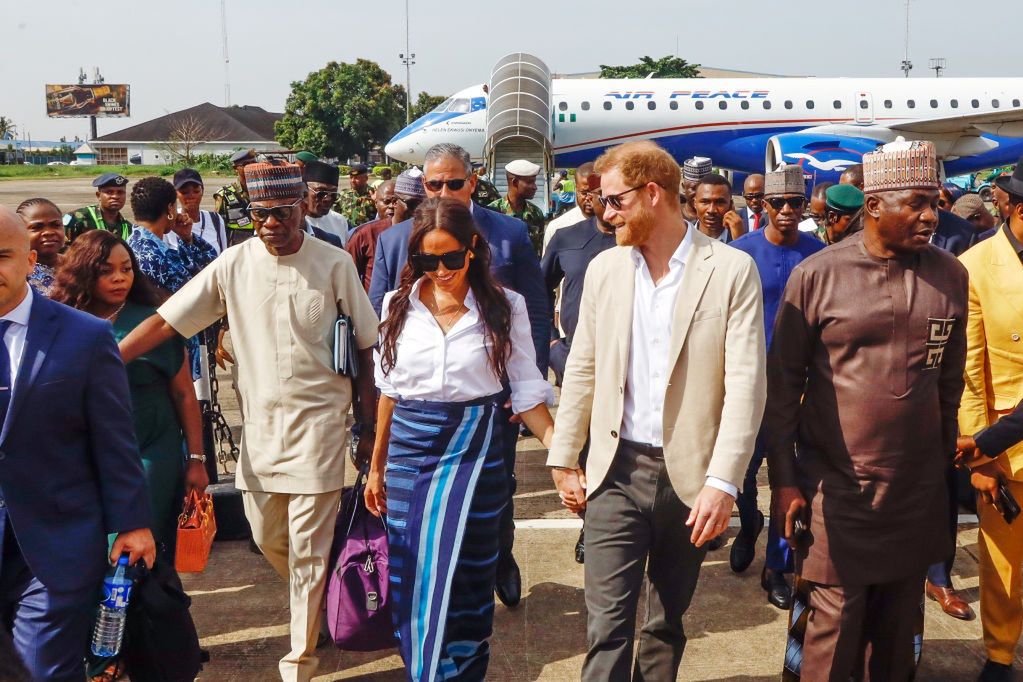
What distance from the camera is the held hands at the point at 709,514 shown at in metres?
2.93

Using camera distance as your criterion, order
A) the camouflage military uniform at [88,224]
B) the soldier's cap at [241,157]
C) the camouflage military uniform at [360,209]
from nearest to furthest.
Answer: the camouflage military uniform at [88,224], the soldier's cap at [241,157], the camouflage military uniform at [360,209]

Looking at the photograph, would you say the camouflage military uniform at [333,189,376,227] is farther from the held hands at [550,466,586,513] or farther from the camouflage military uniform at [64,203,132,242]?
the held hands at [550,466,586,513]

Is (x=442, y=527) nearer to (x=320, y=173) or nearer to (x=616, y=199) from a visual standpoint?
(x=616, y=199)

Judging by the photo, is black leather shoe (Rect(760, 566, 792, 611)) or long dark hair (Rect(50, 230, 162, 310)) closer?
long dark hair (Rect(50, 230, 162, 310))

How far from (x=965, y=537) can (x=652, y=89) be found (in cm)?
1980

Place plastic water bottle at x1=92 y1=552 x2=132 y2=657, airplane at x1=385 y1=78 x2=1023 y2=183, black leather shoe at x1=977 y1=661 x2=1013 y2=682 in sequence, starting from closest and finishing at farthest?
plastic water bottle at x1=92 y1=552 x2=132 y2=657, black leather shoe at x1=977 y1=661 x2=1013 y2=682, airplane at x1=385 y1=78 x2=1023 y2=183

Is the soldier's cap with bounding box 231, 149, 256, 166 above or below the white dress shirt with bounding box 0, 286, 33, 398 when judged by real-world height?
above

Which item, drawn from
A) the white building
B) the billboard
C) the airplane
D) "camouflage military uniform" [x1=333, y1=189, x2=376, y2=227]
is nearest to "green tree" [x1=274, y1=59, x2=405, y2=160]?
the white building

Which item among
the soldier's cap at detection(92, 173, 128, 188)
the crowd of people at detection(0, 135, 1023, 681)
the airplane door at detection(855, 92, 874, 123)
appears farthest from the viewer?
the airplane door at detection(855, 92, 874, 123)

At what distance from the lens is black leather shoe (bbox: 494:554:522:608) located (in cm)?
459

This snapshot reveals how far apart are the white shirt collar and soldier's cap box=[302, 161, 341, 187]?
4501 millimetres

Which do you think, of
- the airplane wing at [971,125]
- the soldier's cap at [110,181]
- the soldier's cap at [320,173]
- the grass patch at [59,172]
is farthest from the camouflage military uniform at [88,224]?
the grass patch at [59,172]

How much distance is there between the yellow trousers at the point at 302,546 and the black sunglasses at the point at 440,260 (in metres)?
1.00

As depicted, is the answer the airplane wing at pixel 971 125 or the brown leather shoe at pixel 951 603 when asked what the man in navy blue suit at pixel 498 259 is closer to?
the brown leather shoe at pixel 951 603
